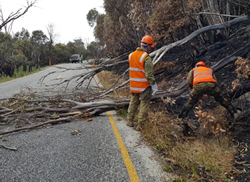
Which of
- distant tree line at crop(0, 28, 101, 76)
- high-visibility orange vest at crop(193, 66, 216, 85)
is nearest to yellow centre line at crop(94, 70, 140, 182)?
high-visibility orange vest at crop(193, 66, 216, 85)

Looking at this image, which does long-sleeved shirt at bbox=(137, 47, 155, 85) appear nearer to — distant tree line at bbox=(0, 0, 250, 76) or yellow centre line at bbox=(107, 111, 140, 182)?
yellow centre line at bbox=(107, 111, 140, 182)

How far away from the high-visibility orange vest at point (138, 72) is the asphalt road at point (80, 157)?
3.31 ft

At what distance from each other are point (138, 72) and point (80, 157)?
7.56 ft

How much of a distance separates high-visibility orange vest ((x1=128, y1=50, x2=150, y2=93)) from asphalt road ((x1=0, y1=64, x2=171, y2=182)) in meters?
1.01

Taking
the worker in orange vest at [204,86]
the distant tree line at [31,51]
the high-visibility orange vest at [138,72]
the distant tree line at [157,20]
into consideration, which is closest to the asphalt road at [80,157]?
the high-visibility orange vest at [138,72]

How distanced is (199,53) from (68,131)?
6027 millimetres

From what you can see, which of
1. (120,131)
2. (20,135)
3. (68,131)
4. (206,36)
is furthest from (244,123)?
(206,36)

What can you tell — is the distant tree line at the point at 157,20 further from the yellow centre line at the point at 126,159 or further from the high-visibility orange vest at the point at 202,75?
the yellow centre line at the point at 126,159

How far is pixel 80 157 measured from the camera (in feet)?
12.6

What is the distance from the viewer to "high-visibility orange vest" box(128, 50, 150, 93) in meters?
5.09

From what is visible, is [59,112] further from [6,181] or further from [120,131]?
[6,181]

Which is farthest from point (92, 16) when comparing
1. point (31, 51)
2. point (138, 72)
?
point (138, 72)

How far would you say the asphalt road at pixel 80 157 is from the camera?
325cm

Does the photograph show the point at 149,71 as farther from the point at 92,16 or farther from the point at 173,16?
the point at 92,16
